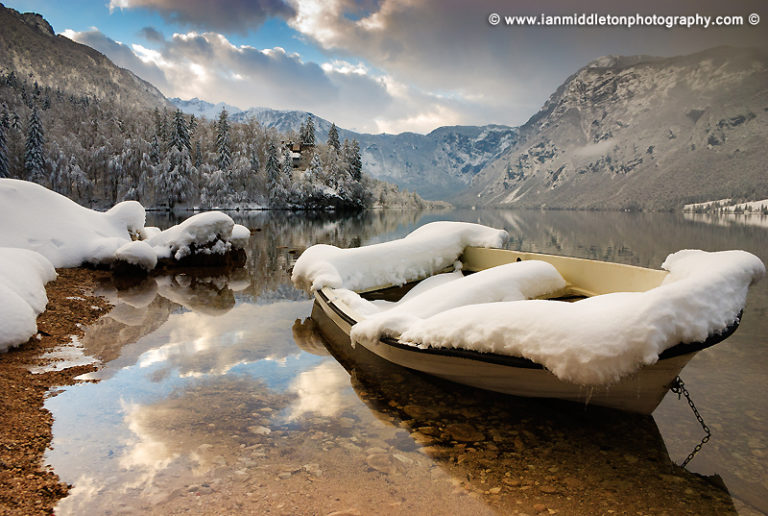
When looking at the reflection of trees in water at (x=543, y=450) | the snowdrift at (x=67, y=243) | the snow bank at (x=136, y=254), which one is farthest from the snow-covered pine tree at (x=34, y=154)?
the reflection of trees in water at (x=543, y=450)

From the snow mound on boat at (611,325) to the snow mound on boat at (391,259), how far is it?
13.3 ft

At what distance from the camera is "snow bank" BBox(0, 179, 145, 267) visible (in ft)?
38.7

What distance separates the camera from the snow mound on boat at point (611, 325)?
3.09 metres

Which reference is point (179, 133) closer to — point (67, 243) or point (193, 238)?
point (193, 238)

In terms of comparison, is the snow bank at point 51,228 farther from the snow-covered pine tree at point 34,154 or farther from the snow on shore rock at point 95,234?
the snow-covered pine tree at point 34,154

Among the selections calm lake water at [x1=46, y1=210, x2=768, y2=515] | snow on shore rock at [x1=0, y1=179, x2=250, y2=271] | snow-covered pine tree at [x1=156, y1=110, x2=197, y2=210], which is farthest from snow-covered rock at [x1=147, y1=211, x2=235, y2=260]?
snow-covered pine tree at [x1=156, y1=110, x2=197, y2=210]

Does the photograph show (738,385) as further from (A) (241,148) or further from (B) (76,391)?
(A) (241,148)

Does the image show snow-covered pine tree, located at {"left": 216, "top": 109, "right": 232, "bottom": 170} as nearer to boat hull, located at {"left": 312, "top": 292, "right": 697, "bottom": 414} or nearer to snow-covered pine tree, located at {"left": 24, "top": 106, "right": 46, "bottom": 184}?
snow-covered pine tree, located at {"left": 24, "top": 106, "right": 46, "bottom": 184}

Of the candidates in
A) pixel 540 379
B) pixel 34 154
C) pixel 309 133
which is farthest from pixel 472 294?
pixel 309 133

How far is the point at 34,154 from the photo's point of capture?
60.6m

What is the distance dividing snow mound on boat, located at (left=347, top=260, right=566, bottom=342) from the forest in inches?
2514

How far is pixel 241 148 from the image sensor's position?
74250 mm

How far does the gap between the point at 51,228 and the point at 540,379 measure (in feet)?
48.3

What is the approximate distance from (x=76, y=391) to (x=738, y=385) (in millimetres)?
8470
